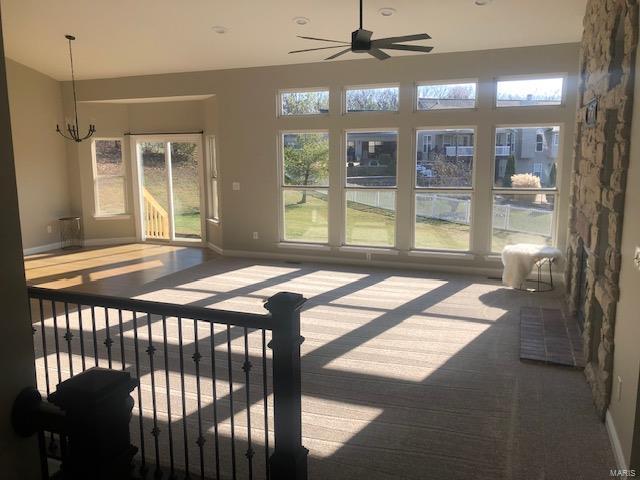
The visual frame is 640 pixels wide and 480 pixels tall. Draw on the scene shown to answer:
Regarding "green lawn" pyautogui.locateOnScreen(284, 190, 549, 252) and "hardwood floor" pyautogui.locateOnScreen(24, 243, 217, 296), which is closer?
"hardwood floor" pyautogui.locateOnScreen(24, 243, 217, 296)

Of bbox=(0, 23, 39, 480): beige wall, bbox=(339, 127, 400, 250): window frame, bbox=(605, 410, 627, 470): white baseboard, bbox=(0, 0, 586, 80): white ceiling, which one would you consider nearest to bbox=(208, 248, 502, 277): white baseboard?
bbox=(339, 127, 400, 250): window frame

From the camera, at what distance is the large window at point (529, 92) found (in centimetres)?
669

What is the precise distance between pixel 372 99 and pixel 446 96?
1114 mm

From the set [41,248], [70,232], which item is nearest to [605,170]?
[41,248]

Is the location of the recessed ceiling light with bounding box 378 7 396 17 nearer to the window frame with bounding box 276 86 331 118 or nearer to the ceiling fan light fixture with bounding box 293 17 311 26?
the ceiling fan light fixture with bounding box 293 17 311 26

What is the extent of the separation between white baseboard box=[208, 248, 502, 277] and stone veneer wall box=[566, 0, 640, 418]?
2536 millimetres

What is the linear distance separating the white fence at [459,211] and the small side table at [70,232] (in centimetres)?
554

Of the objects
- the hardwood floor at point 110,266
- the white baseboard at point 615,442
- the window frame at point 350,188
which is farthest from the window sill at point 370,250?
the white baseboard at point 615,442

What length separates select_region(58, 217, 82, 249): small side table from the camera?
9766mm

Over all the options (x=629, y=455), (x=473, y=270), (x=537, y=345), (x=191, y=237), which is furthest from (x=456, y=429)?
(x=191, y=237)

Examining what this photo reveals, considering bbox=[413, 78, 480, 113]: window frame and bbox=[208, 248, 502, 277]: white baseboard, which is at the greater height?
bbox=[413, 78, 480, 113]: window frame

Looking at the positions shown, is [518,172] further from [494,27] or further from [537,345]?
[537,345]

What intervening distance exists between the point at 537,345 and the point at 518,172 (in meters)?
3.27

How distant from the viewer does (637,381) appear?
98.9 inches
